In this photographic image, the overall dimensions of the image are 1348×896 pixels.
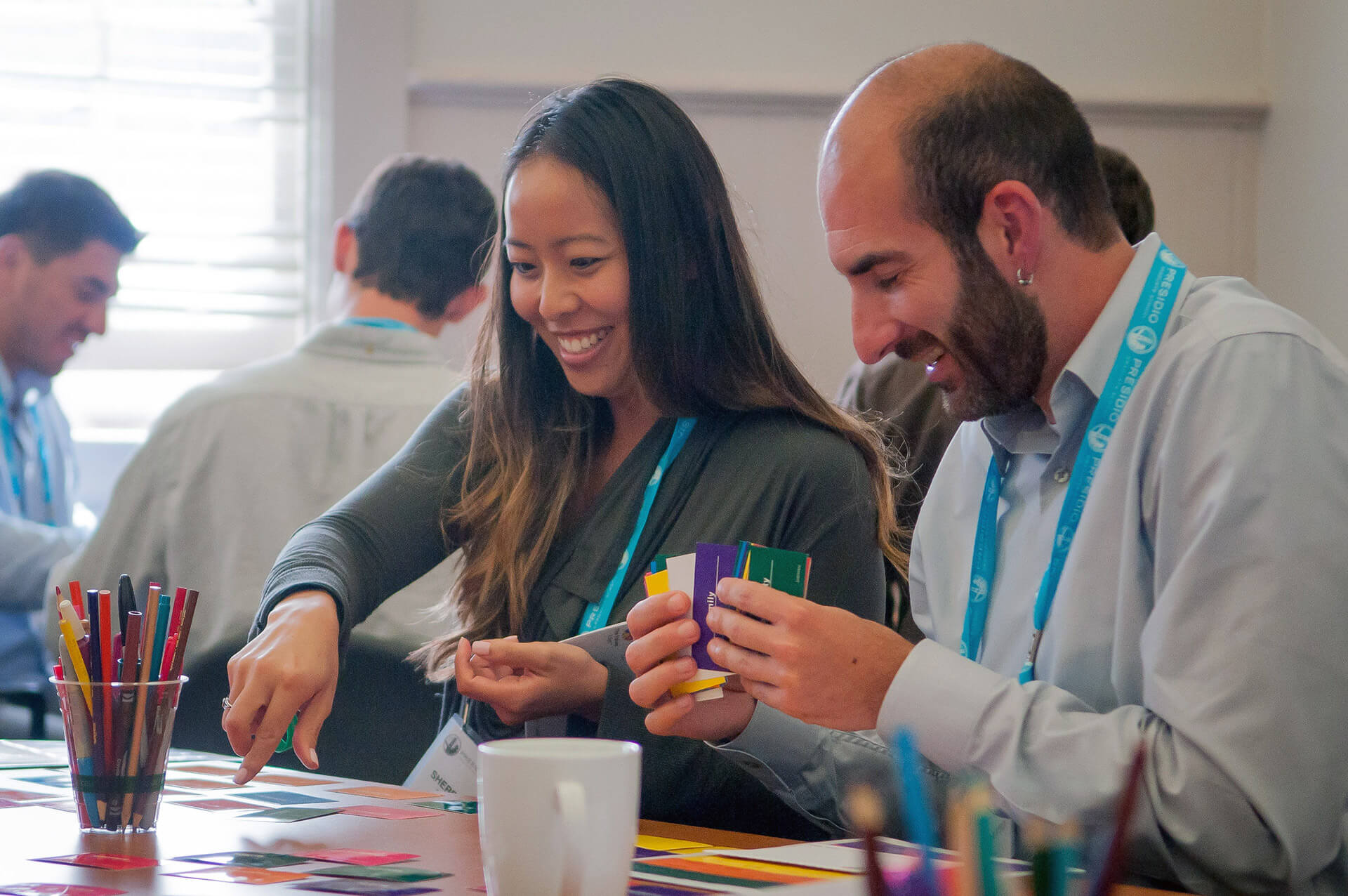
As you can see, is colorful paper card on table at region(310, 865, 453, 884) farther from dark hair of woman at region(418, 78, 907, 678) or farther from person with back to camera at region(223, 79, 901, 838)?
dark hair of woman at region(418, 78, 907, 678)

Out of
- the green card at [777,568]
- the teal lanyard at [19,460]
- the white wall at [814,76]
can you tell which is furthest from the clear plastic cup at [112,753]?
the teal lanyard at [19,460]

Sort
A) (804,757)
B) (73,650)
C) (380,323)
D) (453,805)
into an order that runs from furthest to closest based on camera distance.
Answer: (380,323) → (804,757) → (453,805) → (73,650)

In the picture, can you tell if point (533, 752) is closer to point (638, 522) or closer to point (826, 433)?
point (638, 522)

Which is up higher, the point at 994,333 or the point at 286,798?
the point at 994,333

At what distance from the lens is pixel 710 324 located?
1607mm

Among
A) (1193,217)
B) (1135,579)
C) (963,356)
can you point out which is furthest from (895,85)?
(1193,217)

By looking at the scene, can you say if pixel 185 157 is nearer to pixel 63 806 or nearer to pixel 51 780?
pixel 51 780

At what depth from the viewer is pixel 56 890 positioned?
0.80m

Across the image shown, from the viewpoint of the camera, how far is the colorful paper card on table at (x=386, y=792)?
1172 millimetres

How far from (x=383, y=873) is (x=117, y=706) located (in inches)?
11.6

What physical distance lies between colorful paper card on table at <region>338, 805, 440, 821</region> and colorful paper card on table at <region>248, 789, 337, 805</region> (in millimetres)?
47

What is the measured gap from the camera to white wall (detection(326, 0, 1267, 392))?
10.4 ft

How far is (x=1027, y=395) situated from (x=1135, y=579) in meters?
0.26

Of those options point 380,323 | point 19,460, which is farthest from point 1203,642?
point 19,460
